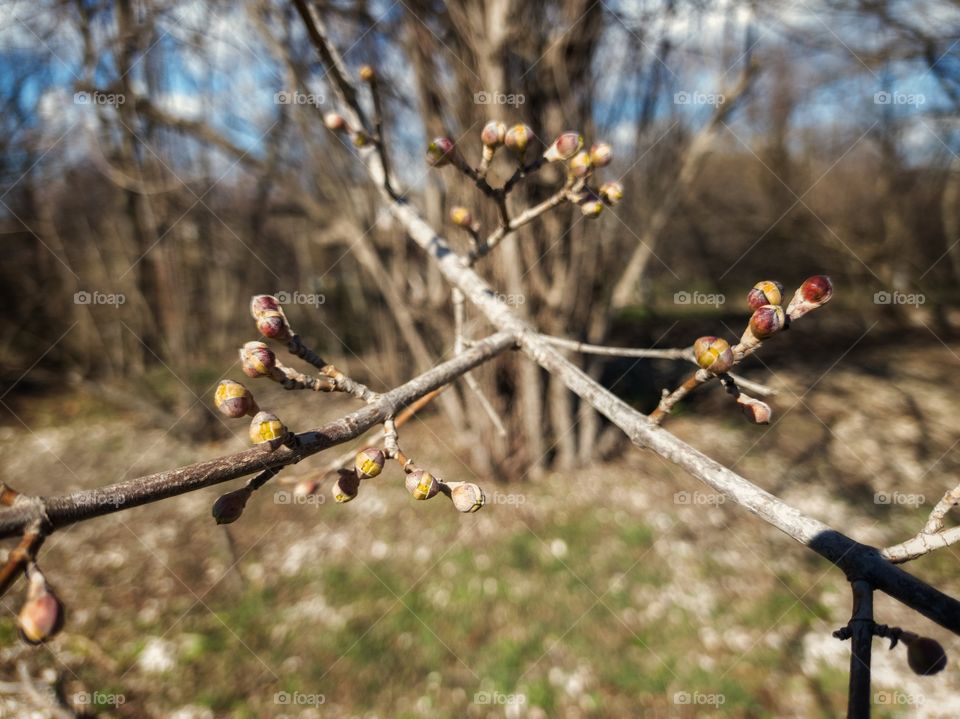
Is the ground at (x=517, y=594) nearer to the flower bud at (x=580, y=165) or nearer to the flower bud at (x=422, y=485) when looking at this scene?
the flower bud at (x=422, y=485)

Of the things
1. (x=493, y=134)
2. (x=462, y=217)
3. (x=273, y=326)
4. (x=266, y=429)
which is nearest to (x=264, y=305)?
(x=273, y=326)

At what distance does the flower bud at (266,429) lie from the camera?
0.70 m

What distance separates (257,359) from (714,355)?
2.50 ft

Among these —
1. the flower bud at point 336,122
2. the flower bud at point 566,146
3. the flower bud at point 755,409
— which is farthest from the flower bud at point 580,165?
the flower bud at point 336,122

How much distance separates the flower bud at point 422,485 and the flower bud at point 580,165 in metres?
0.84

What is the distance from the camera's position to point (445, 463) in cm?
557

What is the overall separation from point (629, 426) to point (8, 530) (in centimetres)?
86

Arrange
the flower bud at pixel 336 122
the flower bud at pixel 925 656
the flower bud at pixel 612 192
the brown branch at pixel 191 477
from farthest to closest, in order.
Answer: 1. the flower bud at pixel 336 122
2. the flower bud at pixel 612 192
3. the flower bud at pixel 925 656
4. the brown branch at pixel 191 477

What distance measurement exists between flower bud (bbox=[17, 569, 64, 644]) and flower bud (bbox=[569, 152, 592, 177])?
123cm

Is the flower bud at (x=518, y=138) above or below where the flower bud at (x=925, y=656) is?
above

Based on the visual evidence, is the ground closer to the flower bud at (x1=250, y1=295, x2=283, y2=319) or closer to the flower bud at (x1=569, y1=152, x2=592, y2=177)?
the flower bud at (x1=250, y1=295, x2=283, y2=319)

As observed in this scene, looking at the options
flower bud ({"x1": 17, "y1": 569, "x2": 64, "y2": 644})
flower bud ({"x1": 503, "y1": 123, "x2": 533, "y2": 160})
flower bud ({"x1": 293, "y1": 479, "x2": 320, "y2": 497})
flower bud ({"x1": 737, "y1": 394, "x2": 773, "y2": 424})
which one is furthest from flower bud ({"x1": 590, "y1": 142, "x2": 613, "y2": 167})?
flower bud ({"x1": 17, "y1": 569, "x2": 64, "y2": 644})

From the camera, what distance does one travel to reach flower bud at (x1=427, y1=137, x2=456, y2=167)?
1259 mm

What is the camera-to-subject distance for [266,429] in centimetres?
70
